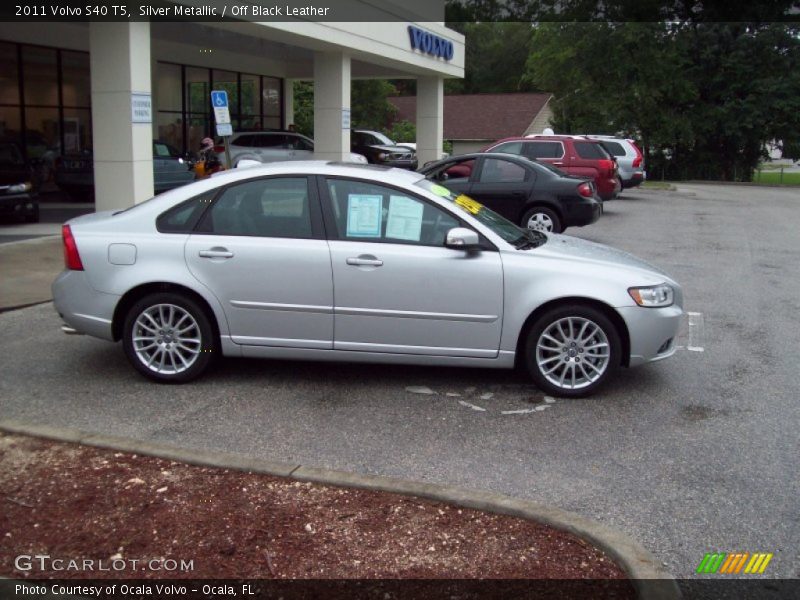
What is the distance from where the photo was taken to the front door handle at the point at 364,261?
20.5 ft

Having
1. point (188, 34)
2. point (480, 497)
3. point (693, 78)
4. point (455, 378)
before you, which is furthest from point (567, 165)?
point (693, 78)

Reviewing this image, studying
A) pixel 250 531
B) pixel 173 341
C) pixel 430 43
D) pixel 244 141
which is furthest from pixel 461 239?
pixel 430 43

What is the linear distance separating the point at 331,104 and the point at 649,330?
17.8m

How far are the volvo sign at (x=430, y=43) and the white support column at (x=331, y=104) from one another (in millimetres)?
3275

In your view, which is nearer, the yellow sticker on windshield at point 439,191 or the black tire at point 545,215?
the yellow sticker on windshield at point 439,191

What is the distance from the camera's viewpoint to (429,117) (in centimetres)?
3025

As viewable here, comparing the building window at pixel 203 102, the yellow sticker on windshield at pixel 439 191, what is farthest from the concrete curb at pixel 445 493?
the building window at pixel 203 102

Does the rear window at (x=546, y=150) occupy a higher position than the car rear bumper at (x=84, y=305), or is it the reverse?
the rear window at (x=546, y=150)

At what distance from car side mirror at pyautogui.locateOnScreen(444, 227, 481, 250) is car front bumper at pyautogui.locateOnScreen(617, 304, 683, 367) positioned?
116 centimetres

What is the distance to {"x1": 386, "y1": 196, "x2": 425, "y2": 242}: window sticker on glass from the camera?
21.0ft

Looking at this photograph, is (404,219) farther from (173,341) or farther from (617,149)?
(617,149)

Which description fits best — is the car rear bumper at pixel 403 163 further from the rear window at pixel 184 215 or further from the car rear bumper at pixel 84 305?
the car rear bumper at pixel 84 305

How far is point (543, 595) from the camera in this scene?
11.8 feet

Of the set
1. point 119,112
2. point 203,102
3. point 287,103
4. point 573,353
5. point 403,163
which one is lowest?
point 573,353
